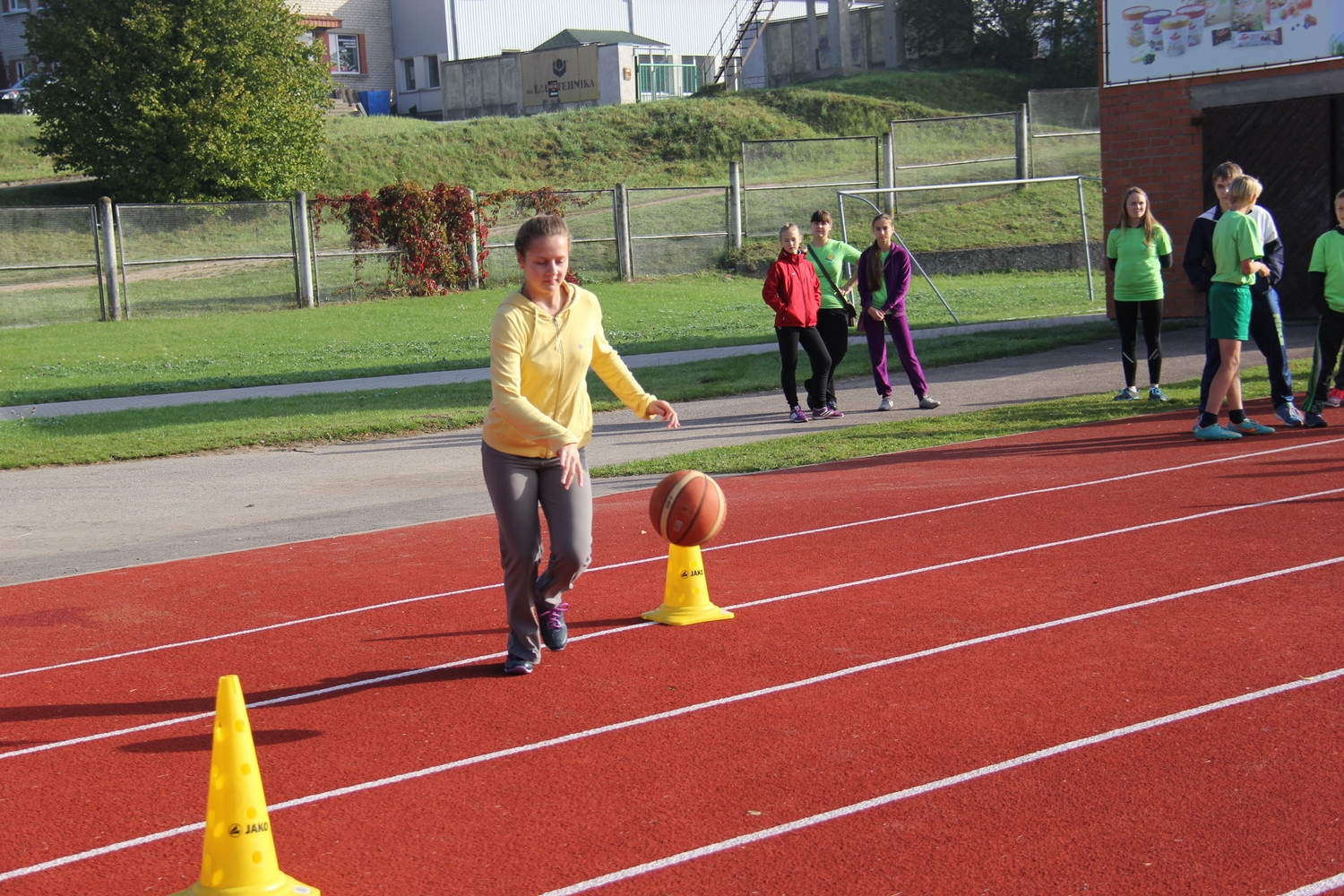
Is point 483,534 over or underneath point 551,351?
underneath

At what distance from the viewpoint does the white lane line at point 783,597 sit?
5613 mm

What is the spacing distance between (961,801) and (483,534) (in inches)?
218

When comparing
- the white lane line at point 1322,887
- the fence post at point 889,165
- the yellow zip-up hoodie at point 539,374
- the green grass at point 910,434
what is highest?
the fence post at point 889,165

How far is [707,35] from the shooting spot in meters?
68.1

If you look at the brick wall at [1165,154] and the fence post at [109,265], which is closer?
the brick wall at [1165,154]

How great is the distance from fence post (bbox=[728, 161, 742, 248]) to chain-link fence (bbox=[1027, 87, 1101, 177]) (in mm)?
9567

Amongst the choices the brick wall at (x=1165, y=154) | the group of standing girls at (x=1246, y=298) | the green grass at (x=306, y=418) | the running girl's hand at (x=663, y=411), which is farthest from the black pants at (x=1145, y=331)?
the running girl's hand at (x=663, y=411)

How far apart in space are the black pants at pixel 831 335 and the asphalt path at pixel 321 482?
1.24 ft

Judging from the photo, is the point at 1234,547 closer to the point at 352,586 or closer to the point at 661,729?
the point at 661,729

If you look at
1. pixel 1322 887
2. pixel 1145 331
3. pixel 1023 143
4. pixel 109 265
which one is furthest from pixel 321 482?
pixel 1023 143

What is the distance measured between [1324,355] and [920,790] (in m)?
8.33

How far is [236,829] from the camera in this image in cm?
Result: 391

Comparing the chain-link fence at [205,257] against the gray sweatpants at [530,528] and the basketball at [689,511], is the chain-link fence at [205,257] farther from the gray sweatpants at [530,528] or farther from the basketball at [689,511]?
the gray sweatpants at [530,528]


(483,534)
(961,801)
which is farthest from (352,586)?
(961,801)
